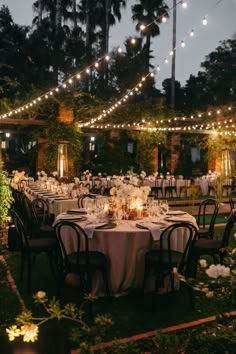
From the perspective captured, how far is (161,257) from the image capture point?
4.03 meters

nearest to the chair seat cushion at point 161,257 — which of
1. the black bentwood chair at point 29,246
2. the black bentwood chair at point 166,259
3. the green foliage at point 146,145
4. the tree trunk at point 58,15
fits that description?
the black bentwood chair at point 166,259

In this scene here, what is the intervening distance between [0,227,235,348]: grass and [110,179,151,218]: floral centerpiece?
104cm

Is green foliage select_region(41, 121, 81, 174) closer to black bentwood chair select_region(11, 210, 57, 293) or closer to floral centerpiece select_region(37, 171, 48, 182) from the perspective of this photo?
floral centerpiece select_region(37, 171, 48, 182)

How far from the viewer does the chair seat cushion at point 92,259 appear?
13.0 ft

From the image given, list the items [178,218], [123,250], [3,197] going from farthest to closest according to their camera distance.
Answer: [3,197] < [178,218] < [123,250]

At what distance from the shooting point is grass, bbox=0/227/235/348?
360 centimetres

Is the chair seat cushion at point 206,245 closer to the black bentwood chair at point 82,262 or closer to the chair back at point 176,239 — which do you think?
the chair back at point 176,239

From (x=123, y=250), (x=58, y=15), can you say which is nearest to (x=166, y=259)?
(x=123, y=250)

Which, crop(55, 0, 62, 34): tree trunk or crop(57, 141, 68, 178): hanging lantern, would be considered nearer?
crop(57, 141, 68, 178): hanging lantern

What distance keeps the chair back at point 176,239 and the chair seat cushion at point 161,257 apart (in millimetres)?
21

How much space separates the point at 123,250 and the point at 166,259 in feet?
1.53

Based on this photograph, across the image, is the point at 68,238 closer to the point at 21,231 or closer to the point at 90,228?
the point at 90,228

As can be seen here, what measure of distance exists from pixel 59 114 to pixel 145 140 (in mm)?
4147

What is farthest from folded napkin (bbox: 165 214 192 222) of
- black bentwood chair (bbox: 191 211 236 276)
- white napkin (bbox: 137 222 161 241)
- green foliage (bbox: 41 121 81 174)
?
green foliage (bbox: 41 121 81 174)
